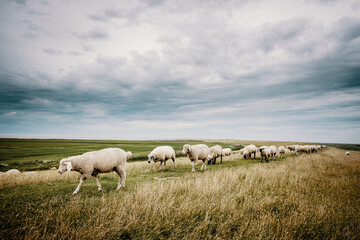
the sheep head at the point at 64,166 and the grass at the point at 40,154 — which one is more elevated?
the sheep head at the point at 64,166

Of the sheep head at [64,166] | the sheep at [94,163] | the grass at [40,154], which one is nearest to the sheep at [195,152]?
the sheep at [94,163]

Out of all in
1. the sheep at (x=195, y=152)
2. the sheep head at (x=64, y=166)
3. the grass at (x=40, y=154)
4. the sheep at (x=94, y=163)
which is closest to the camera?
the sheep head at (x=64, y=166)

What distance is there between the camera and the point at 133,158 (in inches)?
1437

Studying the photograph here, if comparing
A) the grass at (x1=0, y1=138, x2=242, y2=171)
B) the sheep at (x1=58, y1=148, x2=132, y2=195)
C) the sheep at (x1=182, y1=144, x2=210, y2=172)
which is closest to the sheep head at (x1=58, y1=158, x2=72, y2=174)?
the sheep at (x1=58, y1=148, x2=132, y2=195)

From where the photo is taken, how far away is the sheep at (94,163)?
8.49 m

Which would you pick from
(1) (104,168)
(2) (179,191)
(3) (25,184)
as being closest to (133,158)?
(3) (25,184)

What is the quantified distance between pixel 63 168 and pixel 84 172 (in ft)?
3.44

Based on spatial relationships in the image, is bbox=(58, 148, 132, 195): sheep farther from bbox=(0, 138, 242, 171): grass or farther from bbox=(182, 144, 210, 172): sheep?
bbox=(0, 138, 242, 171): grass

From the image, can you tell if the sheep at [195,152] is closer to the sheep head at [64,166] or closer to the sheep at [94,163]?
the sheep at [94,163]

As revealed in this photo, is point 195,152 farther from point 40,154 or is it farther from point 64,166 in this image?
point 40,154

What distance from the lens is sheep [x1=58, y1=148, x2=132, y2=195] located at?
8491 mm

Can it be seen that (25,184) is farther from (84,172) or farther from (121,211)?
(121,211)

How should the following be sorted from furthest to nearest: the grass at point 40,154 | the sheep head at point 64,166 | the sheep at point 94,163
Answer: the grass at point 40,154 → the sheep at point 94,163 → the sheep head at point 64,166

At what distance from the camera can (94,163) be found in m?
8.88
